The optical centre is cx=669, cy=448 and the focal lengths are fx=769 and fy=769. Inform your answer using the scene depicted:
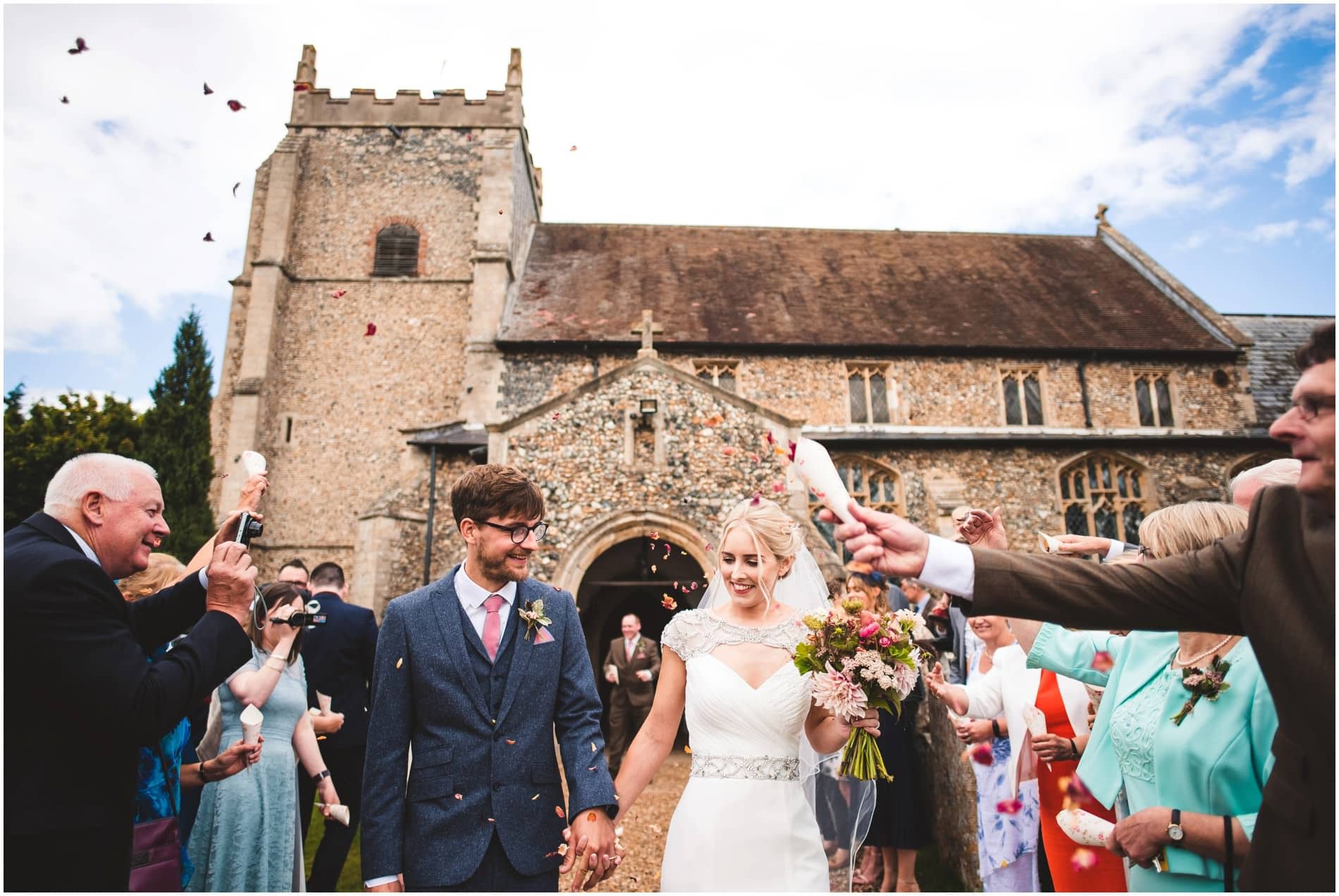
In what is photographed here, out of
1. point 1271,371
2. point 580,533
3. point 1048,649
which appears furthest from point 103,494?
point 1271,371

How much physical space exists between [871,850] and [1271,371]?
1896 centimetres

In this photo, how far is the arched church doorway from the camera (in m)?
13.8

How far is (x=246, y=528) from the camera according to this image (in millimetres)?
2906

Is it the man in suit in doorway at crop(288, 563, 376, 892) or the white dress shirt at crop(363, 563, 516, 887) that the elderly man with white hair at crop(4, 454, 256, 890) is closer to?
the white dress shirt at crop(363, 563, 516, 887)

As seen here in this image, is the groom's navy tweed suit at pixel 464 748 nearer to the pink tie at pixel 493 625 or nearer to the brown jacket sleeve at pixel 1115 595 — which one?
the pink tie at pixel 493 625

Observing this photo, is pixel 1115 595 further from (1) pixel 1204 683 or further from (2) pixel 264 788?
(2) pixel 264 788

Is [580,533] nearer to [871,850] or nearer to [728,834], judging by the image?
[871,850]

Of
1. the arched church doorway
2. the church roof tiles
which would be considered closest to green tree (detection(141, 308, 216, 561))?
the church roof tiles

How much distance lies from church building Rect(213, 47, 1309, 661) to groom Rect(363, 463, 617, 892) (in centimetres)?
829

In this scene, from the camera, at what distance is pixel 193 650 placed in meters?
2.41

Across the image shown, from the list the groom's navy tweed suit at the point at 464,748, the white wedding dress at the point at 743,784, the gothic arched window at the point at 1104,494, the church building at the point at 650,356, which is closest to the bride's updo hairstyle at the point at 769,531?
the white wedding dress at the point at 743,784

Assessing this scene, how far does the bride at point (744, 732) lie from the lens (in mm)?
3088

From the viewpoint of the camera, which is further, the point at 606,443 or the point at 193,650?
the point at 606,443

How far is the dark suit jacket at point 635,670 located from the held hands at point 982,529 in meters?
7.85
